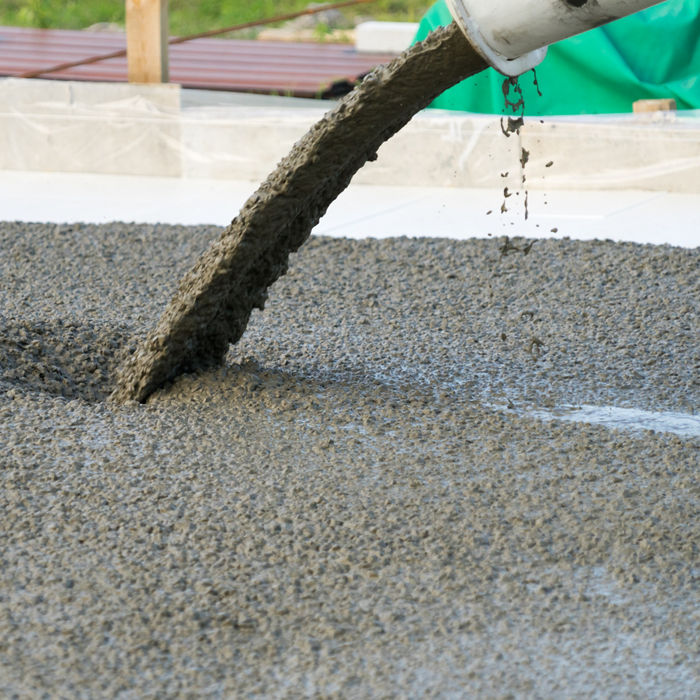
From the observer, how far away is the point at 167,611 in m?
2.08

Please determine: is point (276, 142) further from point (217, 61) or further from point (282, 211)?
point (282, 211)

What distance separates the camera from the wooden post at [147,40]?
641cm

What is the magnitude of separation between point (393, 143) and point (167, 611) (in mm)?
4418

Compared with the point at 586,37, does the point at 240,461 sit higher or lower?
lower

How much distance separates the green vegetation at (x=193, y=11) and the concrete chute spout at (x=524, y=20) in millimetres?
9610

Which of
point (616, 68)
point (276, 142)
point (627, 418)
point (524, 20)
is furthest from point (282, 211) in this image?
point (616, 68)

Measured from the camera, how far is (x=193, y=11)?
12.9 metres

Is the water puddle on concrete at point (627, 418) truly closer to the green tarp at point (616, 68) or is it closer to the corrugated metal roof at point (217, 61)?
the green tarp at point (616, 68)

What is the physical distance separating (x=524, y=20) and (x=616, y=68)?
12.2 feet

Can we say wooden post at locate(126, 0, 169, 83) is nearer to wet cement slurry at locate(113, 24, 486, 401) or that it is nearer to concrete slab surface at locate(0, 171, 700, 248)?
concrete slab surface at locate(0, 171, 700, 248)

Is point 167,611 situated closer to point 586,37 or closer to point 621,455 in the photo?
point 621,455

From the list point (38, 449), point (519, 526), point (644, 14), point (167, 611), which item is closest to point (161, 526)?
point (167, 611)

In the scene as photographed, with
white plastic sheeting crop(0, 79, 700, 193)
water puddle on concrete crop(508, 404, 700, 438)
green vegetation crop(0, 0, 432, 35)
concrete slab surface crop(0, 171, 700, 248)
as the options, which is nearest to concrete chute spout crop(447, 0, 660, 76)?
water puddle on concrete crop(508, 404, 700, 438)

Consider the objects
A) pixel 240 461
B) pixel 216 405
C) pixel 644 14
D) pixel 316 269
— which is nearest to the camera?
pixel 240 461
